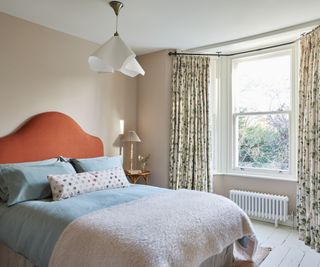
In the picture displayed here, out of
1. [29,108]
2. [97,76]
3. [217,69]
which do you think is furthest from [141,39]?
[29,108]

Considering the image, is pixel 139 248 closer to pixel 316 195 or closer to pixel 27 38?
pixel 316 195

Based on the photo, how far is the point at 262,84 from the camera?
12.8 ft

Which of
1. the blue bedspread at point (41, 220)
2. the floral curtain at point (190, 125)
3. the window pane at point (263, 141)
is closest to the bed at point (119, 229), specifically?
the blue bedspread at point (41, 220)

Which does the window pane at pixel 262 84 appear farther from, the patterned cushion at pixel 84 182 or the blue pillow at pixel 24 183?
the blue pillow at pixel 24 183

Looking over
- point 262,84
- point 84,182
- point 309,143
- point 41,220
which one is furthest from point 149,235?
point 262,84

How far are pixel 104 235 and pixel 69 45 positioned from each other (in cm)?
269

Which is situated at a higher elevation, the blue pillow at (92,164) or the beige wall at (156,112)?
the beige wall at (156,112)

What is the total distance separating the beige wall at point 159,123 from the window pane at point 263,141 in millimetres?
313

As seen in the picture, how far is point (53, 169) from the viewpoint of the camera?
8.68ft

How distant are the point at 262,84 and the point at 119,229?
3.19m

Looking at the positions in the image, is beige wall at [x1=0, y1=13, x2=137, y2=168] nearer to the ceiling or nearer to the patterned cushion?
the ceiling

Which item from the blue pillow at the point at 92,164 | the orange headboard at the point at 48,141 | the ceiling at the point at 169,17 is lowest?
the blue pillow at the point at 92,164

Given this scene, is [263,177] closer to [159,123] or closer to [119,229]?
[159,123]

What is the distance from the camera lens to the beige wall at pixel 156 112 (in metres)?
4.02
